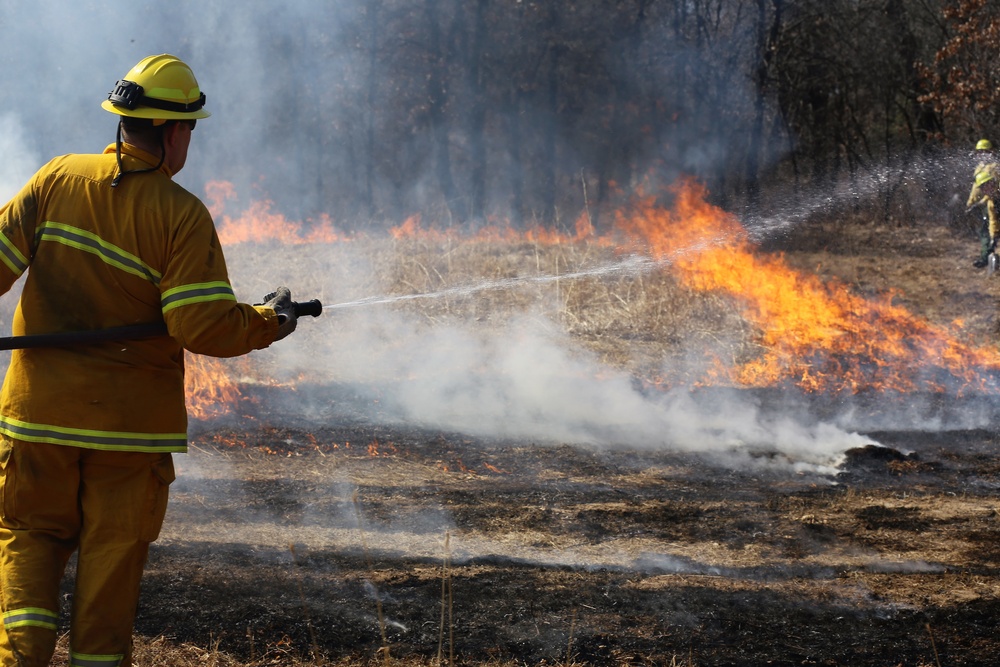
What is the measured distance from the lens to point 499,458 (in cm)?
621

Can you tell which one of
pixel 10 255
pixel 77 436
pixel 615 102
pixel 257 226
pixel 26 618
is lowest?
pixel 26 618

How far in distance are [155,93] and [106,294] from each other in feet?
2.04

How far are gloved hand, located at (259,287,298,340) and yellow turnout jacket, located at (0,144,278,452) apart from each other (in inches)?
8.9

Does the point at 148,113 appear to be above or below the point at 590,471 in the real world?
above

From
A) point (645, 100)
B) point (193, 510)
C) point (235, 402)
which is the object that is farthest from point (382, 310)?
point (645, 100)

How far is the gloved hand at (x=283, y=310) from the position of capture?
113 inches

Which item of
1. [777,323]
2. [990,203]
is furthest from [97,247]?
[990,203]

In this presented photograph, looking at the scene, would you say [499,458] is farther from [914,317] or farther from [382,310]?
[914,317]

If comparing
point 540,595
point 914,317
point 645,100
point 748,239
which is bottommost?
point 540,595

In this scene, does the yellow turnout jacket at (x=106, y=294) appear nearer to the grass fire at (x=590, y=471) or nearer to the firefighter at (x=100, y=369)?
the firefighter at (x=100, y=369)

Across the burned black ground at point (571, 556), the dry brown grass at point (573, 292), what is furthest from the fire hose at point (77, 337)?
the dry brown grass at point (573, 292)

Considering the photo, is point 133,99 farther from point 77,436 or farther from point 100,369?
point 77,436

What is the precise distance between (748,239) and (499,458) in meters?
10.1

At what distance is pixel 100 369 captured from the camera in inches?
101
